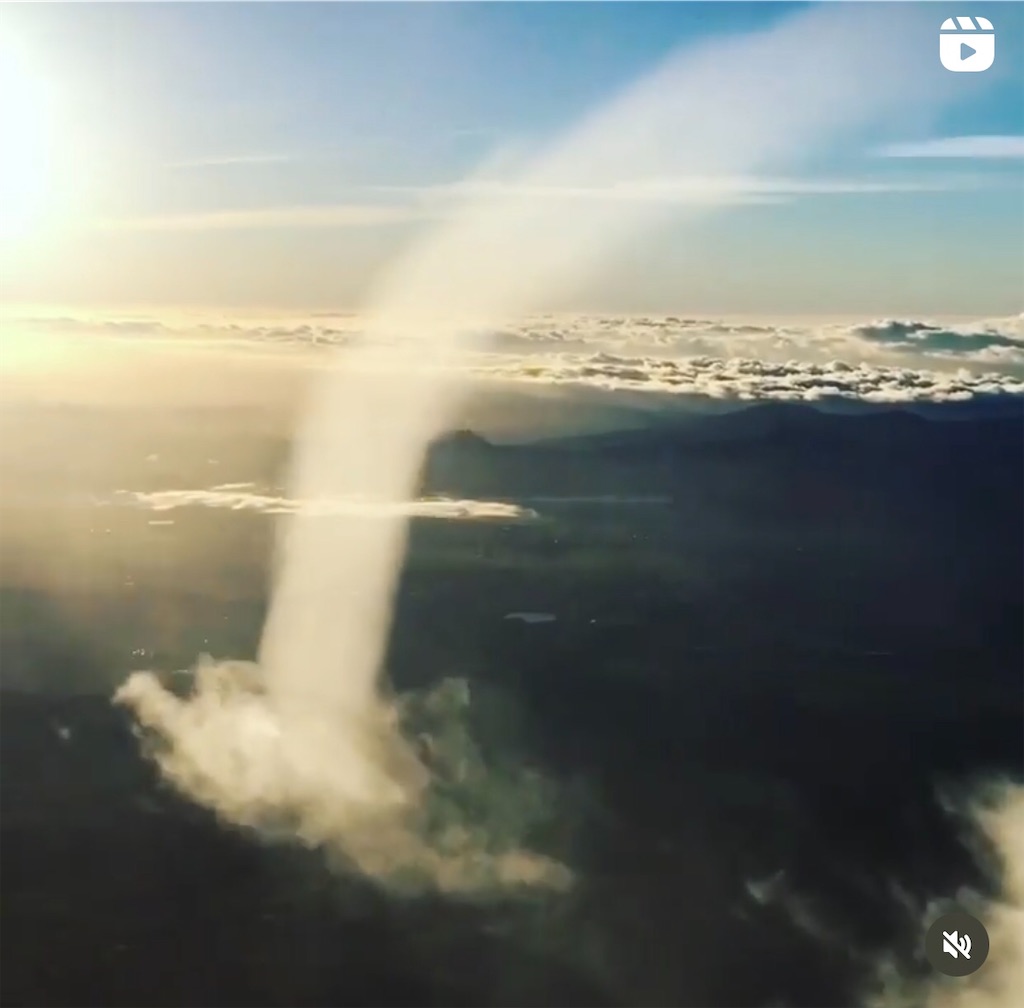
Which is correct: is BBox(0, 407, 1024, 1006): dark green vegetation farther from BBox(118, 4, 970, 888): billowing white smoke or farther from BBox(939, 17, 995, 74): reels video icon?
BBox(939, 17, 995, 74): reels video icon

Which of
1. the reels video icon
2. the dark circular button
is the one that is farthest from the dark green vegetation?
the reels video icon

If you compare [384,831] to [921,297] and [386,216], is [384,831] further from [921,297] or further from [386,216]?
[921,297]

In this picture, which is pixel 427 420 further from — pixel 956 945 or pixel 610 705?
pixel 956 945

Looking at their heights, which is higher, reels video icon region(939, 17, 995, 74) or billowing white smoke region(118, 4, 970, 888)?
reels video icon region(939, 17, 995, 74)

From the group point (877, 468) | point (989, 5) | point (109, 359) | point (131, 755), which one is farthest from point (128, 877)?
point (989, 5)

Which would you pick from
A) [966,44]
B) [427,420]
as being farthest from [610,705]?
[966,44]

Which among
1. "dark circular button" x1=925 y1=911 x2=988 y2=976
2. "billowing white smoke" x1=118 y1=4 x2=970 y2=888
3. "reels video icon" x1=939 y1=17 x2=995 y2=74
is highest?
"reels video icon" x1=939 y1=17 x2=995 y2=74
